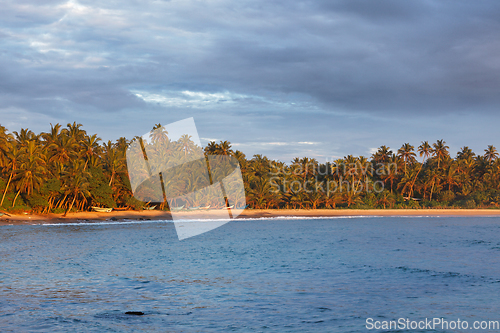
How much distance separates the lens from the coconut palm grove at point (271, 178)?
7494cm

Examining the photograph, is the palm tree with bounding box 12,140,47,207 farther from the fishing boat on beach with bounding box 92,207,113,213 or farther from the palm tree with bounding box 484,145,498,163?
the palm tree with bounding box 484,145,498,163

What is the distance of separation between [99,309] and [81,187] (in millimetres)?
68000

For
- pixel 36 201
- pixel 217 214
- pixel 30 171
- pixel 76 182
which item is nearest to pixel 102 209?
pixel 76 182

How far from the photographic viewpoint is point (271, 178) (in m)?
117

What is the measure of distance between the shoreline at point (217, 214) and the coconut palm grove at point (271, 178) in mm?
2901

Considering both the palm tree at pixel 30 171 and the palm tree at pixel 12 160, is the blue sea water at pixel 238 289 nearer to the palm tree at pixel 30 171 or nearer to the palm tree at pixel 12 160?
the palm tree at pixel 30 171

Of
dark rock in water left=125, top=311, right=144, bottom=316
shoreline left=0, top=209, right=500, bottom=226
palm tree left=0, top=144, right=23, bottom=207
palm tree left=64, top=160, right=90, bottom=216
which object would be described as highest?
palm tree left=0, top=144, right=23, bottom=207

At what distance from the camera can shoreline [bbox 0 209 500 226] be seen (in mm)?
74938

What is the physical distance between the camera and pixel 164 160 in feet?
345

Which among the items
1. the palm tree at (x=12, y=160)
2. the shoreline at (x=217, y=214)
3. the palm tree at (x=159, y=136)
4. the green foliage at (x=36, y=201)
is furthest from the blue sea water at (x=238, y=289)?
the palm tree at (x=159, y=136)

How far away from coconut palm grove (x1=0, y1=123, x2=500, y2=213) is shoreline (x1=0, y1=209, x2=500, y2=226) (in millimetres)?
2901

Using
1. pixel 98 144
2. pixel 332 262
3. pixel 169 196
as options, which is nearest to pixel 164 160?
pixel 169 196

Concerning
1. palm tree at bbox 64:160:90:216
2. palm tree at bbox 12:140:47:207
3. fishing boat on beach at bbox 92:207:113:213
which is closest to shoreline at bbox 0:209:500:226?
fishing boat on beach at bbox 92:207:113:213

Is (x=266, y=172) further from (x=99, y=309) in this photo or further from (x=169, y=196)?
(x=99, y=309)
